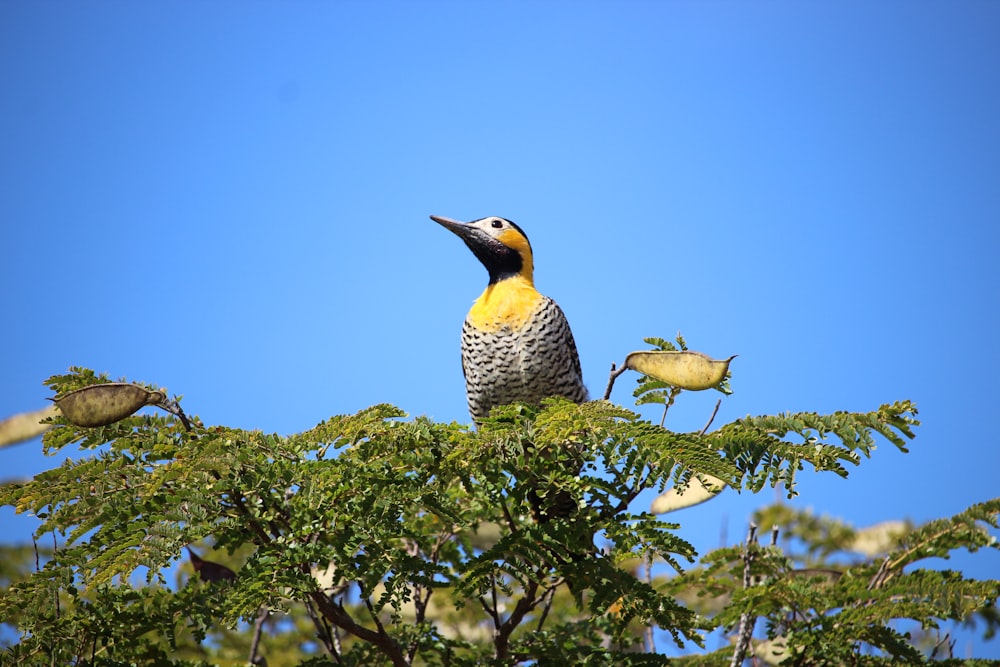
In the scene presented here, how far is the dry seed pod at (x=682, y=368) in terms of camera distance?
13.6 feet

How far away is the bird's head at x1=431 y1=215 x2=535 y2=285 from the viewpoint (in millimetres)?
7629

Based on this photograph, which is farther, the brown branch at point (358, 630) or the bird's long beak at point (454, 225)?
the bird's long beak at point (454, 225)

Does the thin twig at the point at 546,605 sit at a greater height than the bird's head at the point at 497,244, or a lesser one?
lesser

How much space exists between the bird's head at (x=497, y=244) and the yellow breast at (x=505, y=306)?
0.21m

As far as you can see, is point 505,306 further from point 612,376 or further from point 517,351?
point 612,376

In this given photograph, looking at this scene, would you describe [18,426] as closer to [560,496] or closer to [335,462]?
[335,462]

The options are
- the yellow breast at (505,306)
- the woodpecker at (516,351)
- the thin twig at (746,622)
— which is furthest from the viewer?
the yellow breast at (505,306)

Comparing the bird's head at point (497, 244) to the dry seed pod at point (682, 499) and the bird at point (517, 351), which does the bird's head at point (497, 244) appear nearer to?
the bird at point (517, 351)

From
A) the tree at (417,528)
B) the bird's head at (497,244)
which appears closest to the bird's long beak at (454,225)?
the bird's head at (497,244)

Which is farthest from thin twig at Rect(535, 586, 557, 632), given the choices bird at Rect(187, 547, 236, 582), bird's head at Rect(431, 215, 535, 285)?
bird's head at Rect(431, 215, 535, 285)

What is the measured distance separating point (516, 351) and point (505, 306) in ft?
1.26

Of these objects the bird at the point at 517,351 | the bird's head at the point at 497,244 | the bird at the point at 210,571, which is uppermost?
the bird's head at the point at 497,244

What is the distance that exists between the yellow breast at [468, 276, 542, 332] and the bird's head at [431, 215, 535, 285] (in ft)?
0.69

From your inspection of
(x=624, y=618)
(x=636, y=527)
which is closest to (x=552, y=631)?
(x=624, y=618)
